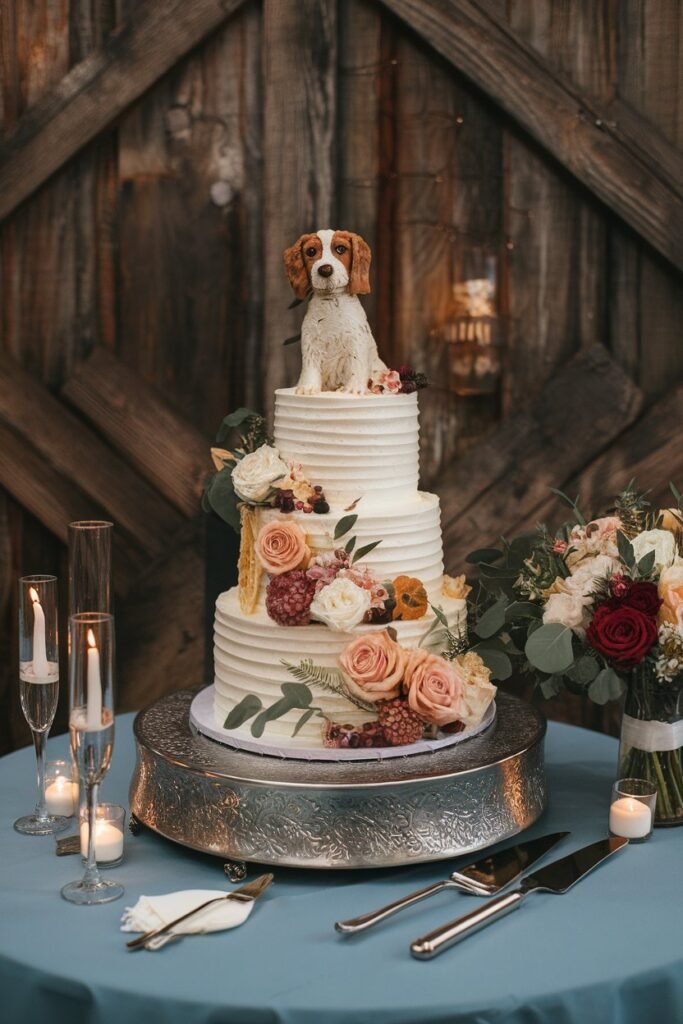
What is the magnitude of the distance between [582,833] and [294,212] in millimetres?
2380

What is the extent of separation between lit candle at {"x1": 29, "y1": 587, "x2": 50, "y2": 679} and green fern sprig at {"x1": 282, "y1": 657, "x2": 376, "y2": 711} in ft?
1.53

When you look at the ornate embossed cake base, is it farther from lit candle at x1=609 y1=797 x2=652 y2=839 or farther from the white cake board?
lit candle at x1=609 y1=797 x2=652 y2=839

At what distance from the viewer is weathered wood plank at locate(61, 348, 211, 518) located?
4270 mm

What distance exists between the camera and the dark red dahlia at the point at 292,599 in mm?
2430

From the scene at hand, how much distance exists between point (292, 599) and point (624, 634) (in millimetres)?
631

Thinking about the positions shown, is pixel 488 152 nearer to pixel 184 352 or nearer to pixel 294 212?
pixel 294 212

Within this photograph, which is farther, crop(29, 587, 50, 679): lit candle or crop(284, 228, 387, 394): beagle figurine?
crop(284, 228, 387, 394): beagle figurine

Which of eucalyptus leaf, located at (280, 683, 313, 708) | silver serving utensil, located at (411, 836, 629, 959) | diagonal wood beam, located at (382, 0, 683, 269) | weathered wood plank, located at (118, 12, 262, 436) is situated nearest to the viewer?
silver serving utensil, located at (411, 836, 629, 959)

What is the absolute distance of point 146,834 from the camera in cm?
250

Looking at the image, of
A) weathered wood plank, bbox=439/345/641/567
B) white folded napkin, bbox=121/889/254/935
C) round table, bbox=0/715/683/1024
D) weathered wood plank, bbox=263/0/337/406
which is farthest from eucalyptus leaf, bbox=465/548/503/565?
weathered wood plank, bbox=263/0/337/406

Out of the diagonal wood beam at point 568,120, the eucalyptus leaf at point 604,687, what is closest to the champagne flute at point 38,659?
the eucalyptus leaf at point 604,687

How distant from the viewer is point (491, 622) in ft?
8.55

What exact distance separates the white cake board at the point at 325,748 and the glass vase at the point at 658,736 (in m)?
0.30

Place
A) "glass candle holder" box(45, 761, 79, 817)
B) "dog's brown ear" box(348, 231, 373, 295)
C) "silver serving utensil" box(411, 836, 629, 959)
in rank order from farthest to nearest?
"dog's brown ear" box(348, 231, 373, 295) < "glass candle holder" box(45, 761, 79, 817) < "silver serving utensil" box(411, 836, 629, 959)
